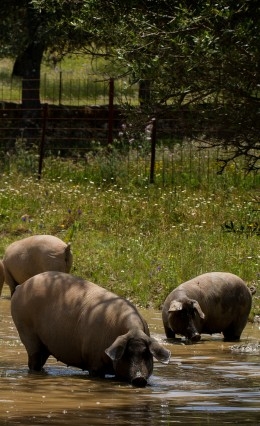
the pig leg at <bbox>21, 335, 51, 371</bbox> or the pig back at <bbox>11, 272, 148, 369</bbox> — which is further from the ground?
the pig back at <bbox>11, 272, 148, 369</bbox>

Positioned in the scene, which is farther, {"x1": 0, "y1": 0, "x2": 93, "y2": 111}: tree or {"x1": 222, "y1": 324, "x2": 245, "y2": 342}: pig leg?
{"x1": 0, "y1": 0, "x2": 93, "y2": 111}: tree

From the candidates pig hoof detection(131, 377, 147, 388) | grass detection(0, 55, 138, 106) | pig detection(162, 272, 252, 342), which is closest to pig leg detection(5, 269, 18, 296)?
pig detection(162, 272, 252, 342)

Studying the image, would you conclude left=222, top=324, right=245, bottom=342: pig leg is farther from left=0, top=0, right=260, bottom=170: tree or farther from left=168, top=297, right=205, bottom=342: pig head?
left=0, top=0, right=260, bottom=170: tree

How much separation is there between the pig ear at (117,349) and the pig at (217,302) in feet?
8.76

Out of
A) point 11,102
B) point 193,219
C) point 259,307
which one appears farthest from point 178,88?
point 11,102

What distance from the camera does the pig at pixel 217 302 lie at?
38.8 ft

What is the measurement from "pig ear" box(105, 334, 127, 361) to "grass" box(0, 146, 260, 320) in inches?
142

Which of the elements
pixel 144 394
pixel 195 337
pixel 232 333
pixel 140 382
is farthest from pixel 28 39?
pixel 144 394

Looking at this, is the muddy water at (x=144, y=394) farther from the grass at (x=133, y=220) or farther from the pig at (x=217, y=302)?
the grass at (x=133, y=220)

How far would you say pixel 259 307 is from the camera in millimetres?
13133

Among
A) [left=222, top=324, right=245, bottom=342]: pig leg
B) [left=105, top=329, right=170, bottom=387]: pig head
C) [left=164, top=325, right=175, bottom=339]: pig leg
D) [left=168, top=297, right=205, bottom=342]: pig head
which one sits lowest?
[left=222, top=324, right=245, bottom=342]: pig leg

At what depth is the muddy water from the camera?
749 centimetres

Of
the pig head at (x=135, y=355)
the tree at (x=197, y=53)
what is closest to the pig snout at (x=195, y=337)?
the pig head at (x=135, y=355)

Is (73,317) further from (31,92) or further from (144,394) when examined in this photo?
(31,92)
